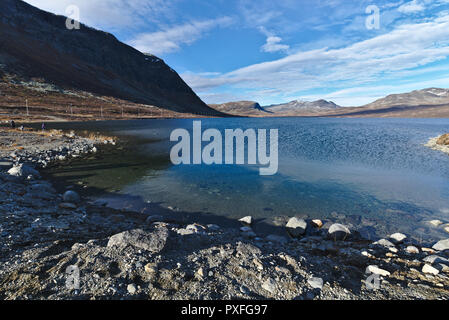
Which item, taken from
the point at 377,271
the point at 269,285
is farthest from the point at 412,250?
the point at 269,285

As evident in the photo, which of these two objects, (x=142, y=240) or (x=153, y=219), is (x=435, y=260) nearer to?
(x=142, y=240)

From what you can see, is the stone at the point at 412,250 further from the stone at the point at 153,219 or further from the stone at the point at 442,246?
the stone at the point at 153,219

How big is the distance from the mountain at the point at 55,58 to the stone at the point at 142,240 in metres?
107

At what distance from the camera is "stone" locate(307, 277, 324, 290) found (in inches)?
186

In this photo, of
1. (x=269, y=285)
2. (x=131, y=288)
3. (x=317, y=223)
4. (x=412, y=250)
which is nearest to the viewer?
(x=131, y=288)

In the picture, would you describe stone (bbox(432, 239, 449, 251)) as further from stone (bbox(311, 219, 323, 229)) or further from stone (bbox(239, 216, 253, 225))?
stone (bbox(239, 216, 253, 225))

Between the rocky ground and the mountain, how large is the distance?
346 feet

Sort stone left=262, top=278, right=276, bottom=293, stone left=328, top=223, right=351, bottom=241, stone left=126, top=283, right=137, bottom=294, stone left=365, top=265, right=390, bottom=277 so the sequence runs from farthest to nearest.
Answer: stone left=328, top=223, right=351, bottom=241 → stone left=365, top=265, right=390, bottom=277 → stone left=262, top=278, right=276, bottom=293 → stone left=126, top=283, right=137, bottom=294

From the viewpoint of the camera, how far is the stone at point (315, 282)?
15.5ft

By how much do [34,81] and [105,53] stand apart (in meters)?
110

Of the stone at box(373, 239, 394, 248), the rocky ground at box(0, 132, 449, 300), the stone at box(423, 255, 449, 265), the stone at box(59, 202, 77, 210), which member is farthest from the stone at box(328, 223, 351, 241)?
the stone at box(59, 202, 77, 210)

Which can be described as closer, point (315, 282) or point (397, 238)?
point (315, 282)

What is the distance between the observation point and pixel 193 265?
5.27m

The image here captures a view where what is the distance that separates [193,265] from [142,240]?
1.59 metres
